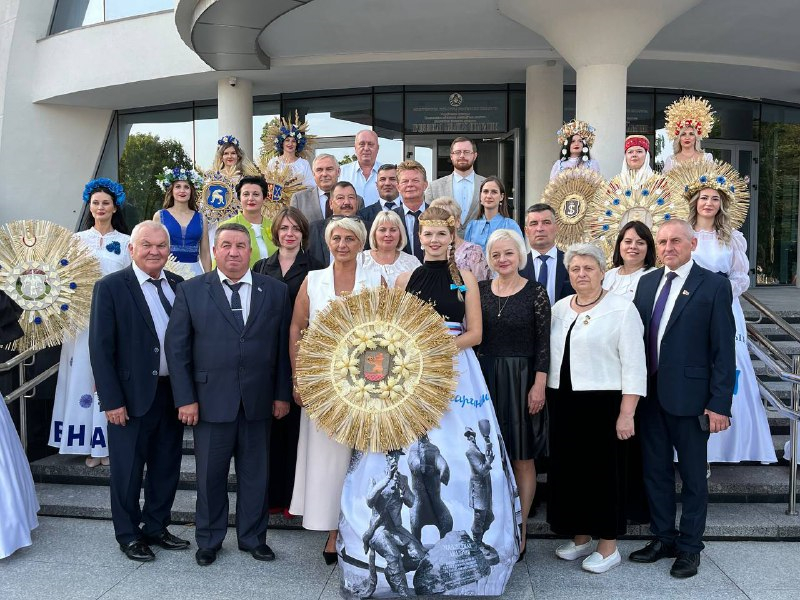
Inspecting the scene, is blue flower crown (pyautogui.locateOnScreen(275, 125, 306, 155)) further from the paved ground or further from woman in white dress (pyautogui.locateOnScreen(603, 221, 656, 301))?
the paved ground

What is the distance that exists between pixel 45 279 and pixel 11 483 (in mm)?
1455

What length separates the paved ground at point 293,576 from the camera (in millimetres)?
3646

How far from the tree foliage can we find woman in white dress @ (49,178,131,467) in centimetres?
999

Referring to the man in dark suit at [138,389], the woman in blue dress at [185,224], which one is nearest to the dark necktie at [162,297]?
the man in dark suit at [138,389]

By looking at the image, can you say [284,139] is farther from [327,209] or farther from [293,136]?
[327,209]

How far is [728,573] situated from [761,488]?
1089 mm

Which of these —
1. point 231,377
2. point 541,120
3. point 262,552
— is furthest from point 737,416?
point 541,120

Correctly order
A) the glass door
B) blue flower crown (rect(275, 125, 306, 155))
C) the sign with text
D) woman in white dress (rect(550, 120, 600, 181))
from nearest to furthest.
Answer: woman in white dress (rect(550, 120, 600, 181))
blue flower crown (rect(275, 125, 306, 155))
the sign with text
the glass door

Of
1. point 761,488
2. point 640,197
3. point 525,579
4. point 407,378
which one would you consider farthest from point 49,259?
point 761,488

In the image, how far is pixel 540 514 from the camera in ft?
14.8

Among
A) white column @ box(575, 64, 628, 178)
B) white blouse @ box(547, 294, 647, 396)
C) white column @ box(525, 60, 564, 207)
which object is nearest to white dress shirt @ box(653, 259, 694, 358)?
white blouse @ box(547, 294, 647, 396)

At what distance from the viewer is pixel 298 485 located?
402 centimetres

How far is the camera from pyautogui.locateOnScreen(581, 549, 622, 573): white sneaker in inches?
152

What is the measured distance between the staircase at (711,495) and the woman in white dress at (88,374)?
0.17 meters
